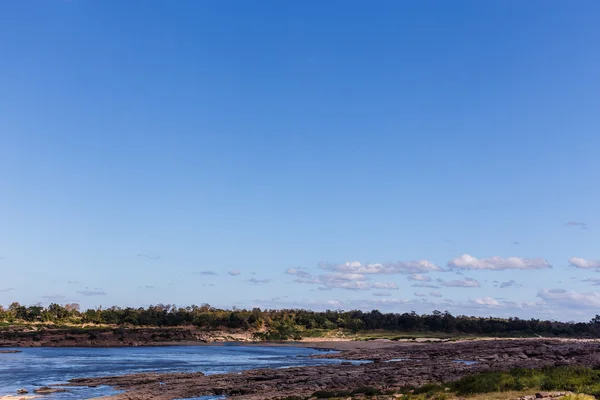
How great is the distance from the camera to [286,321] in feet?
570

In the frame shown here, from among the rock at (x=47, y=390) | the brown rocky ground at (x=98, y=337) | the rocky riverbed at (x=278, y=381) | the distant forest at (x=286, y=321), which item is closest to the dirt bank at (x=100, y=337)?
the brown rocky ground at (x=98, y=337)

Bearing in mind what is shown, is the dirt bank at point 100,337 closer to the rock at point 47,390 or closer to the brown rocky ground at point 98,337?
the brown rocky ground at point 98,337

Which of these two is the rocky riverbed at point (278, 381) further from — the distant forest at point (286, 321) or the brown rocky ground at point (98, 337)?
the distant forest at point (286, 321)

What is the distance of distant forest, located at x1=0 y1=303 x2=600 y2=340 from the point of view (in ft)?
506

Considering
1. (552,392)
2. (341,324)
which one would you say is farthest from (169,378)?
(341,324)

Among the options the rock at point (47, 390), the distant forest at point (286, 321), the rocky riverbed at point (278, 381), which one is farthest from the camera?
the distant forest at point (286, 321)

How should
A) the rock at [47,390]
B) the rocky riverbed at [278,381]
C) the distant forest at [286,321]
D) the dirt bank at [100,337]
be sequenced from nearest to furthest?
1. the rocky riverbed at [278,381]
2. the rock at [47,390]
3. the dirt bank at [100,337]
4. the distant forest at [286,321]

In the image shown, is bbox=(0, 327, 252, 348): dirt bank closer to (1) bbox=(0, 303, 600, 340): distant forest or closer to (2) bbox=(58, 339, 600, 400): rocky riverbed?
(1) bbox=(0, 303, 600, 340): distant forest

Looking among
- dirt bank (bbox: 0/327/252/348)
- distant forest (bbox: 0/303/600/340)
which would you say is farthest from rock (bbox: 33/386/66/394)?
distant forest (bbox: 0/303/600/340)

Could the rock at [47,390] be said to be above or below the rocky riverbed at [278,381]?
below

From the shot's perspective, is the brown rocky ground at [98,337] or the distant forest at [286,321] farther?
the distant forest at [286,321]

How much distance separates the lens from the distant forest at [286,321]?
154250 millimetres

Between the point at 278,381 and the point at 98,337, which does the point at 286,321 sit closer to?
the point at 98,337

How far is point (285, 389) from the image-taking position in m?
45.5
